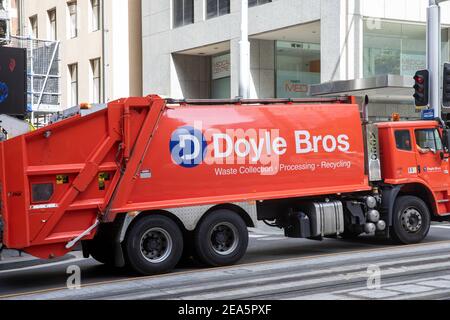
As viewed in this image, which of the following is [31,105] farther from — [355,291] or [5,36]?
[355,291]

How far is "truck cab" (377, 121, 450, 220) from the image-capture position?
13273 mm

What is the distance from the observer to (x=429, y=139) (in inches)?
544

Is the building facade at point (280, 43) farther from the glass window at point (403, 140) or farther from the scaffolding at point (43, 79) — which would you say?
the glass window at point (403, 140)

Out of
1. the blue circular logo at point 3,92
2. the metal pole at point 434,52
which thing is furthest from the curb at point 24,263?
the metal pole at point 434,52

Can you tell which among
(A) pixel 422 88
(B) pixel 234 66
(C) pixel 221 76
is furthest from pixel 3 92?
(C) pixel 221 76

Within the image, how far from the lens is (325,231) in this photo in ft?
40.5

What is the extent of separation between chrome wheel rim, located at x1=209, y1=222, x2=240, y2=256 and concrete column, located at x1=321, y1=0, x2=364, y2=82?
15.8 m

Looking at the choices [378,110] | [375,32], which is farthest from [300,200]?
[378,110]

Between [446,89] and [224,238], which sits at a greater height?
[446,89]

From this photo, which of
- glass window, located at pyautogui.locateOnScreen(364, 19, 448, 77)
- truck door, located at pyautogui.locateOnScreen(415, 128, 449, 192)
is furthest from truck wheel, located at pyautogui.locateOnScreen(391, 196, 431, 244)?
glass window, located at pyautogui.locateOnScreen(364, 19, 448, 77)

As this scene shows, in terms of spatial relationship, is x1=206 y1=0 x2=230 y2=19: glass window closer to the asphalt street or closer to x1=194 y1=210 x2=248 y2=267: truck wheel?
the asphalt street

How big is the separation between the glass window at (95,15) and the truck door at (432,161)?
29.2 meters

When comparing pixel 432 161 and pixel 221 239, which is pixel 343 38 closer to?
pixel 432 161

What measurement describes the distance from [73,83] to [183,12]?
1179cm
